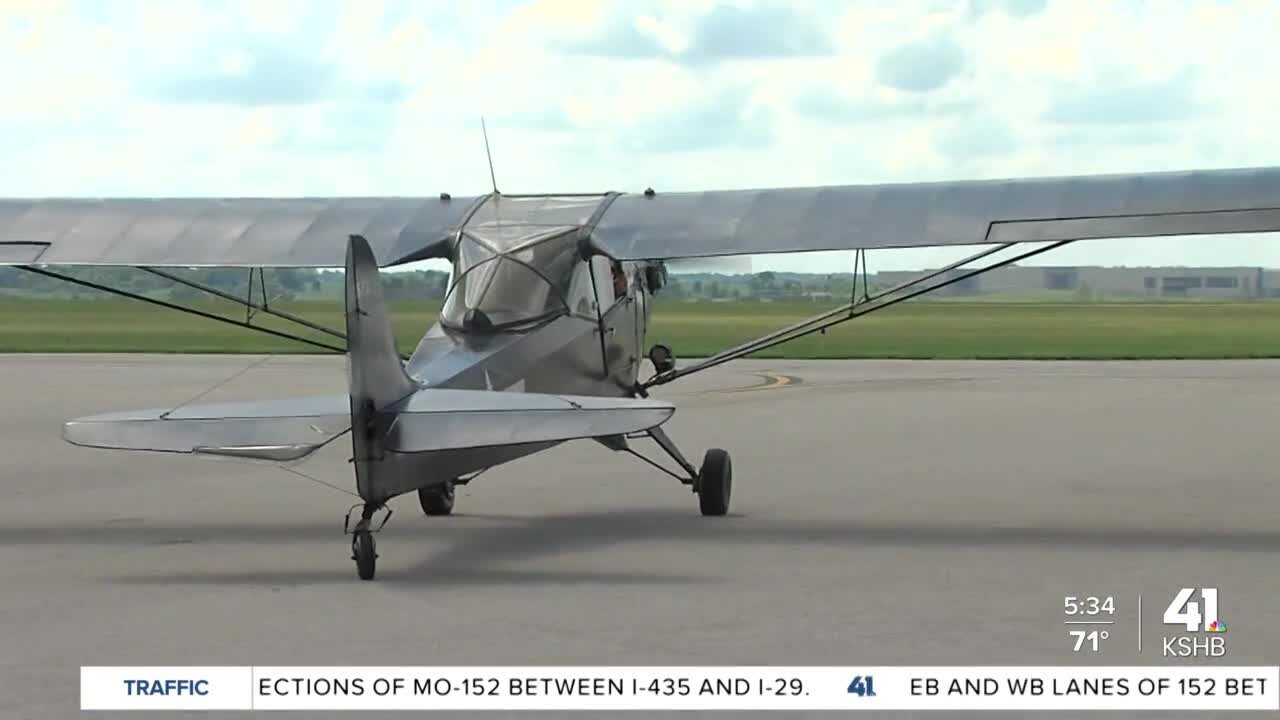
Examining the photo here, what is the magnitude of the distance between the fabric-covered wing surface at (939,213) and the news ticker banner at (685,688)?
17.6 ft

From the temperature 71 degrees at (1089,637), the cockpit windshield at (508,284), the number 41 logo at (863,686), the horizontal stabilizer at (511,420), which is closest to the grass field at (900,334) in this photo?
the cockpit windshield at (508,284)

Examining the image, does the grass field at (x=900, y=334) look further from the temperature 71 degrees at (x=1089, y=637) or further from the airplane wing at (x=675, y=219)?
the temperature 71 degrees at (x=1089, y=637)

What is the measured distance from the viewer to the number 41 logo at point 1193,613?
861 centimetres

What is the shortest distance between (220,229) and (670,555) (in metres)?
4.74

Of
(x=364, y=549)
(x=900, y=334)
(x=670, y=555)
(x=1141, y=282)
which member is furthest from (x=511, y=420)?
(x=1141, y=282)

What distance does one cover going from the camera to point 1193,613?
29.5 feet

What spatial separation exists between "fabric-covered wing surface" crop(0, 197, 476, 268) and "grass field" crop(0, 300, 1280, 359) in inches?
1157

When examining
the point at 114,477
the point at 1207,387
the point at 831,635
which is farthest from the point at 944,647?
the point at 1207,387

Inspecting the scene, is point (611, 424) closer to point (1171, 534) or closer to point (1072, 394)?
point (1171, 534)

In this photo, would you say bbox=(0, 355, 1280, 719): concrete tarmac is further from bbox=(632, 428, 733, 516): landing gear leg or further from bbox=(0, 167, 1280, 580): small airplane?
bbox=(0, 167, 1280, 580): small airplane

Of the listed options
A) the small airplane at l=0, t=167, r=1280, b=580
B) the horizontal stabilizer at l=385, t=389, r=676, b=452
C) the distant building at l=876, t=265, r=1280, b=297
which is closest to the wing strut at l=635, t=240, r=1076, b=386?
the small airplane at l=0, t=167, r=1280, b=580

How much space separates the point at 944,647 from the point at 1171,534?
14.7 feet

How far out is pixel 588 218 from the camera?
1342 cm

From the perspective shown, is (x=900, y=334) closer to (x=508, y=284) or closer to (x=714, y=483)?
(x=714, y=483)
